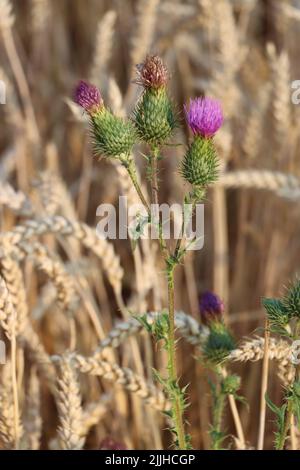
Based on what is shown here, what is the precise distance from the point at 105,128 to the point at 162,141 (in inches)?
4.8

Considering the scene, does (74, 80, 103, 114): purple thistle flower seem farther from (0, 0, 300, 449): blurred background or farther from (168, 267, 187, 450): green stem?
(0, 0, 300, 449): blurred background

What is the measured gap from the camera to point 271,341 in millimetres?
1690

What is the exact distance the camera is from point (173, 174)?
325cm

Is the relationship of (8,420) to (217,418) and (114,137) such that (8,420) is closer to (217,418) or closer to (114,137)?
(217,418)

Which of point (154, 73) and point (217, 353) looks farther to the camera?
point (217, 353)

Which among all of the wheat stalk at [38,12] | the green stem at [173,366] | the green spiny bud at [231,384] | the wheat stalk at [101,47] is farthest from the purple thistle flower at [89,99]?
the wheat stalk at [38,12]

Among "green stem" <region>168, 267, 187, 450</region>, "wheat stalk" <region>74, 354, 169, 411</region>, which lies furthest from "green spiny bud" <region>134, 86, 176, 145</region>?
"wheat stalk" <region>74, 354, 169, 411</region>

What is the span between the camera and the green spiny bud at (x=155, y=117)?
1.53m

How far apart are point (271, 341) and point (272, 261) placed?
1467mm

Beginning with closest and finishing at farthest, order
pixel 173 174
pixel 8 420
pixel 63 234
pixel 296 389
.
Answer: pixel 296 389 → pixel 8 420 → pixel 63 234 → pixel 173 174

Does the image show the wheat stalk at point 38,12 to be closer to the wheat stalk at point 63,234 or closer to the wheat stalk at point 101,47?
the wheat stalk at point 101,47

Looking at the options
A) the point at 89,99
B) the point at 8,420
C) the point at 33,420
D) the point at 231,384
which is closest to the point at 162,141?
the point at 89,99
